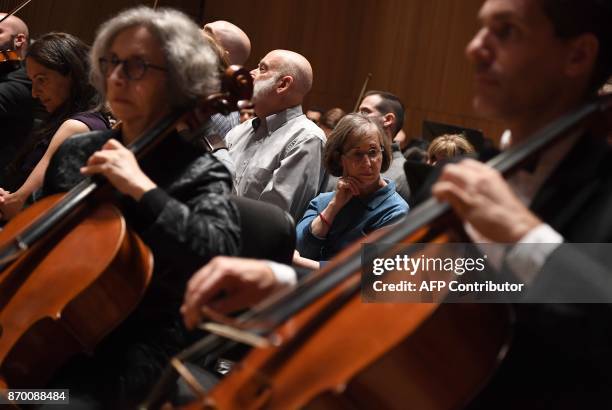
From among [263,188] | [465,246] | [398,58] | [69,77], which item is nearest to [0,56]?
[69,77]

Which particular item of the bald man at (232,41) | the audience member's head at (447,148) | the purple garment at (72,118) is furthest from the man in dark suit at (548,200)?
the bald man at (232,41)

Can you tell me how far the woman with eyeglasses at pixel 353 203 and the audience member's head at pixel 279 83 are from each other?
601mm

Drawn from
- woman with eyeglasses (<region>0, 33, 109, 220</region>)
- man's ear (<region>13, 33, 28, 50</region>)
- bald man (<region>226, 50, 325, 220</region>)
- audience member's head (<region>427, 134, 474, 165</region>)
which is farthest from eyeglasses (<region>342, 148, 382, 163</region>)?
man's ear (<region>13, 33, 28, 50</region>)

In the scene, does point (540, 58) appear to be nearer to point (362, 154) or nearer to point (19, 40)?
point (362, 154)

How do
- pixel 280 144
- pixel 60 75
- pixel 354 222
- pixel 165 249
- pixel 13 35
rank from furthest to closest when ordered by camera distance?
pixel 13 35 < pixel 280 144 < pixel 60 75 < pixel 354 222 < pixel 165 249

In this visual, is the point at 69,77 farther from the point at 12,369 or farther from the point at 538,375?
the point at 538,375

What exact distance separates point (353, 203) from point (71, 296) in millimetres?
1564

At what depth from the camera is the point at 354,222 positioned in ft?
9.60

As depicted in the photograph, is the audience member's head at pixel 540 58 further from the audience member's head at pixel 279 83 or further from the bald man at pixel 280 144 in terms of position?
the audience member's head at pixel 279 83

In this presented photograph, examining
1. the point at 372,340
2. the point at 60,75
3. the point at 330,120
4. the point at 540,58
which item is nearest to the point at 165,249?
the point at 372,340

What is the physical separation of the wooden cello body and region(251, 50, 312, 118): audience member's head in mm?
2010

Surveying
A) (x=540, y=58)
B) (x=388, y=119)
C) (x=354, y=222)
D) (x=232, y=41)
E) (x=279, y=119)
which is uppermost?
(x=540, y=58)

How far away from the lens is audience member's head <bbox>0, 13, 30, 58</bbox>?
411 cm

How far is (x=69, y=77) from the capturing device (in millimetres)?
3244
